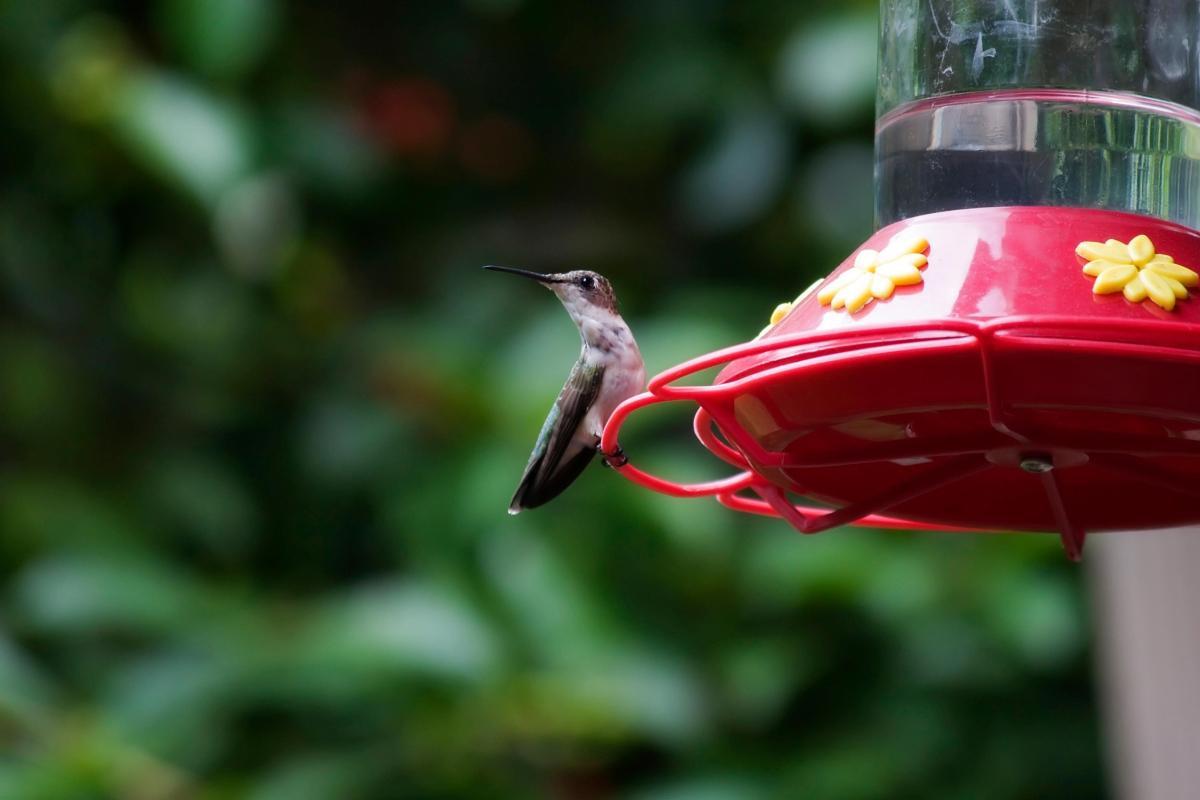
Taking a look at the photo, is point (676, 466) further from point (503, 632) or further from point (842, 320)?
point (842, 320)

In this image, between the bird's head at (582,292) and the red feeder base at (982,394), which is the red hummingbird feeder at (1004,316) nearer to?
the red feeder base at (982,394)

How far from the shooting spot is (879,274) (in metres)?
2.61

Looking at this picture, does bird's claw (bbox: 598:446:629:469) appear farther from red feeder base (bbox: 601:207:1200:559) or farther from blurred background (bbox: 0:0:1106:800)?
blurred background (bbox: 0:0:1106:800)

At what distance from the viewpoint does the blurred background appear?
252 inches

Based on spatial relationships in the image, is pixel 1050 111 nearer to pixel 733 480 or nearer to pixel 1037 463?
pixel 1037 463

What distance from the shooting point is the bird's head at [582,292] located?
4594mm

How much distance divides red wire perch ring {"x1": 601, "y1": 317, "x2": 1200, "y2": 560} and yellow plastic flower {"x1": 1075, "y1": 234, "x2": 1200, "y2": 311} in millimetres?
101

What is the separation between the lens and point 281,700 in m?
6.51

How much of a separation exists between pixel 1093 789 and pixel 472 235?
405 centimetres

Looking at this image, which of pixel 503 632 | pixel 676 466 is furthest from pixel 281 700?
pixel 676 466

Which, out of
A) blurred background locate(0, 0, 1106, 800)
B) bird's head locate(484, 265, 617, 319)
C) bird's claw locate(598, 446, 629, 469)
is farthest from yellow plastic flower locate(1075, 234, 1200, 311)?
blurred background locate(0, 0, 1106, 800)

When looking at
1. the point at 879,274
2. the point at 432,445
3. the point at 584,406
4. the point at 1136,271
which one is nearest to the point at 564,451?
the point at 584,406

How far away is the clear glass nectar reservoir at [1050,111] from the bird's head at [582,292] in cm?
134

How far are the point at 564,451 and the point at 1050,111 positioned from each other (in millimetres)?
1627
